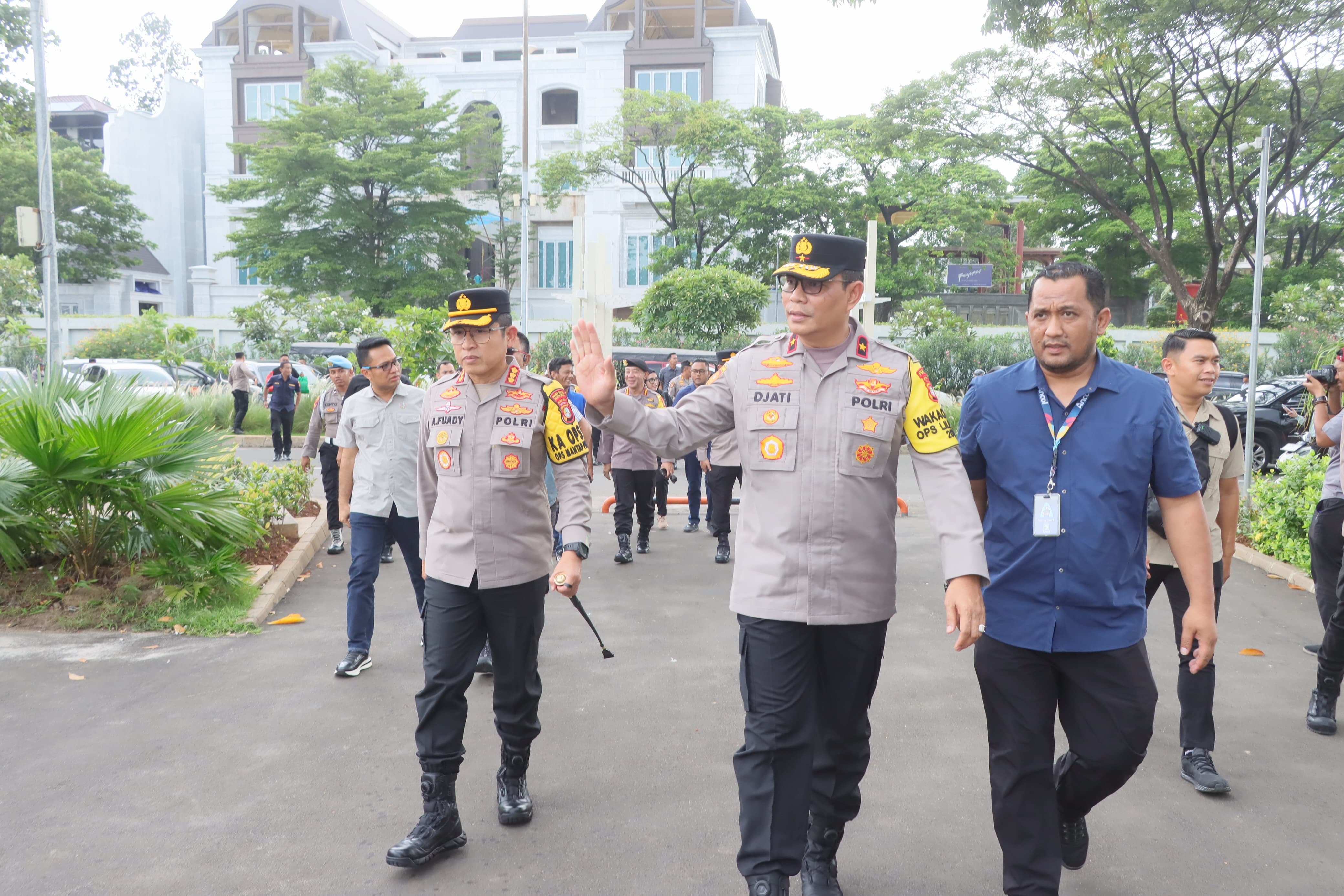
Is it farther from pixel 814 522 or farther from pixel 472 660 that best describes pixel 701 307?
pixel 814 522

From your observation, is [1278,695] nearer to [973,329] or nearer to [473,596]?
[473,596]

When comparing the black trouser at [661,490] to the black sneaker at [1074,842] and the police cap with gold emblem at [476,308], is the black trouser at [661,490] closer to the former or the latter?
the police cap with gold emblem at [476,308]

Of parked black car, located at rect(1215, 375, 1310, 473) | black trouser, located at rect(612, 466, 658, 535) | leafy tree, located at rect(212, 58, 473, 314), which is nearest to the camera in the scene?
black trouser, located at rect(612, 466, 658, 535)

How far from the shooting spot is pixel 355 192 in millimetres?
39125

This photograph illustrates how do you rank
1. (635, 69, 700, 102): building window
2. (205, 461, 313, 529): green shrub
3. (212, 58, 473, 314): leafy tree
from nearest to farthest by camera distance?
(205, 461, 313, 529): green shrub
(212, 58, 473, 314): leafy tree
(635, 69, 700, 102): building window

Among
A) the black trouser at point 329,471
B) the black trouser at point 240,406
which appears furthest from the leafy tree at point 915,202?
the black trouser at point 329,471

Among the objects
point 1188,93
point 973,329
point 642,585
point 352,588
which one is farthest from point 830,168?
point 352,588

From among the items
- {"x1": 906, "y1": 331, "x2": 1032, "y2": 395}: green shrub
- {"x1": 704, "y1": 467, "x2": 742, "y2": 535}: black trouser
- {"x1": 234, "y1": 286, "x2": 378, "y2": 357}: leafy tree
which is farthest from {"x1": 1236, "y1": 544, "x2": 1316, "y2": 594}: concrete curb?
{"x1": 234, "y1": 286, "x2": 378, "y2": 357}: leafy tree

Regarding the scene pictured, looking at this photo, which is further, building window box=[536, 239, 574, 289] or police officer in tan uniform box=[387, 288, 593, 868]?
building window box=[536, 239, 574, 289]

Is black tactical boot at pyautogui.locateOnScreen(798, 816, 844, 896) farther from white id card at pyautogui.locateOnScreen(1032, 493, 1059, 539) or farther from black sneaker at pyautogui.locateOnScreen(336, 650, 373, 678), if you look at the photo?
black sneaker at pyautogui.locateOnScreen(336, 650, 373, 678)

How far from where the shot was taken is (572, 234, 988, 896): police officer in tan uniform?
121 inches

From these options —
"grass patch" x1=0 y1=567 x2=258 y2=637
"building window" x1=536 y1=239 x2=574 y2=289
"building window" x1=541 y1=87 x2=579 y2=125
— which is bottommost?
"grass patch" x1=0 y1=567 x2=258 y2=637

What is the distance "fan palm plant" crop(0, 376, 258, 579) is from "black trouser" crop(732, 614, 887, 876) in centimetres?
522

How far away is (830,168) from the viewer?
1442 inches
